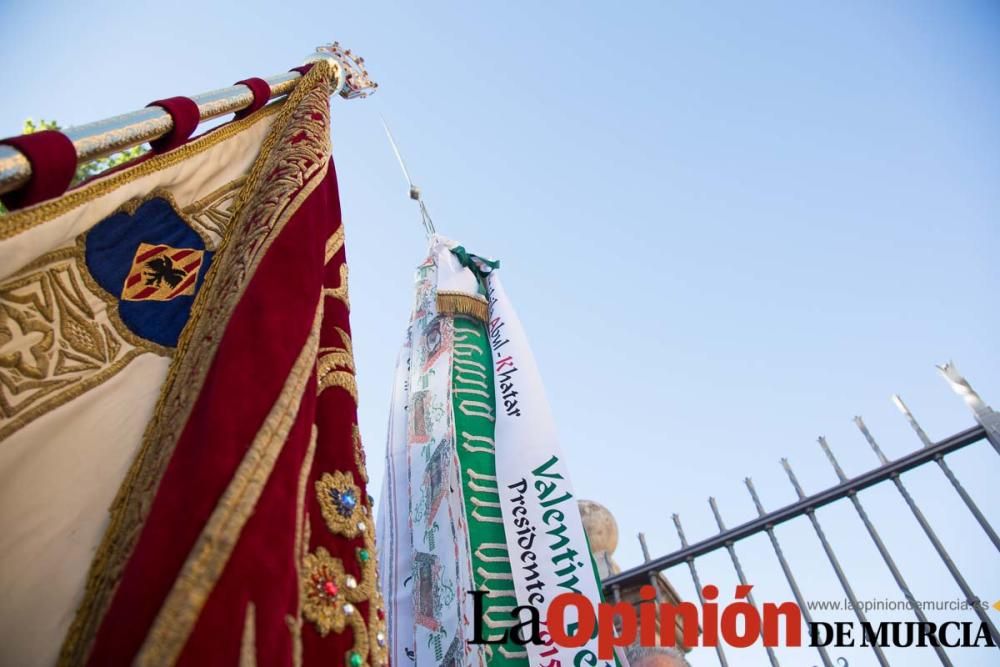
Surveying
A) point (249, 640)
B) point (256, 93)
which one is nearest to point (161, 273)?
point (256, 93)

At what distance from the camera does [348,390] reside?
1497 mm

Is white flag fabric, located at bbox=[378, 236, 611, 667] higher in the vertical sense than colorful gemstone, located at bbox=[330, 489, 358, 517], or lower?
higher

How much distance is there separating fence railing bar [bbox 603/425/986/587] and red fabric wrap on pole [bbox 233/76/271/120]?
3016mm

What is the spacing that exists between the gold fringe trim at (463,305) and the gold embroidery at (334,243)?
1.75m

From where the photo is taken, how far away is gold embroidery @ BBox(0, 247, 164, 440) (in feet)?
3.85

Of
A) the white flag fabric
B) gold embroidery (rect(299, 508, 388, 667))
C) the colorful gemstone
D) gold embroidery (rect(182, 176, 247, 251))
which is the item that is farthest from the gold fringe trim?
gold embroidery (rect(299, 508, 388, 667))

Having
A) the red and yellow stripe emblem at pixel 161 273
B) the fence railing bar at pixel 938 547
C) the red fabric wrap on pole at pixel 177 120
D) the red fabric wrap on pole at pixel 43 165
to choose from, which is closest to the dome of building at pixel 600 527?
the fence railing bar at pixel 938 547

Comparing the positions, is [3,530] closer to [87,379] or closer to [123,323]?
[87,379]

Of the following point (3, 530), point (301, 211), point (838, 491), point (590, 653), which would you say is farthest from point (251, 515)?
point (838, 491)

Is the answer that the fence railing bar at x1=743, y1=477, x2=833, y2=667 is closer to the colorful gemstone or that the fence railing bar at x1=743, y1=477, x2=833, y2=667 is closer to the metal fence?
the metal fence

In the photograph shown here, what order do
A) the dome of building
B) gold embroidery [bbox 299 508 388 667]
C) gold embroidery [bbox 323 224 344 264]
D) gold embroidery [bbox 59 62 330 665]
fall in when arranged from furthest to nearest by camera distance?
the dome of building → gold embroidery [bbox 323 224 344 264] → gold embroidery [bbox 299 508 388 667] → gold embroidery [bbox 59 62 330 665]

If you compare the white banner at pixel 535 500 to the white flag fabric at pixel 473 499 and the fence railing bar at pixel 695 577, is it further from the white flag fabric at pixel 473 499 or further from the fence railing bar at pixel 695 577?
the fence railing bar at pixel 695 577

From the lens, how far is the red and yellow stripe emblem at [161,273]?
1.50 meters

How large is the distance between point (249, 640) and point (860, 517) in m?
3.22
